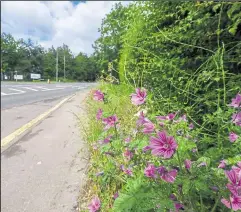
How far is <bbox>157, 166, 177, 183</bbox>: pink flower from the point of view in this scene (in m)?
1.05

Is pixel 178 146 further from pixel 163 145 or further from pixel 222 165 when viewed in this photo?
pixel 222 165

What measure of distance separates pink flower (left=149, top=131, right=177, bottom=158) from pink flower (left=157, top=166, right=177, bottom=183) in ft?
0.55

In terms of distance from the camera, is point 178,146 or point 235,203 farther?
point 178,146

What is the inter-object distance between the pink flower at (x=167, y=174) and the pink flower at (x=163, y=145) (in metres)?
0.17

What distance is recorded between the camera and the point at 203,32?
8.16ft

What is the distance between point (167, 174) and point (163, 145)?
183 mm

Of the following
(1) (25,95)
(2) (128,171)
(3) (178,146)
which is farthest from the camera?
(1) (25,95)

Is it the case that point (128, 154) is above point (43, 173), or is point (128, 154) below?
above

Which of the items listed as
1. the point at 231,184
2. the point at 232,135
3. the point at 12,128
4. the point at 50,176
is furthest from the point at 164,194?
the point at 12,128

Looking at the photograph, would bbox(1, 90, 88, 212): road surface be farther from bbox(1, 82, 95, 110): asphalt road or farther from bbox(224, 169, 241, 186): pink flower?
bbox(1, 82, 95, 110): asphalt road

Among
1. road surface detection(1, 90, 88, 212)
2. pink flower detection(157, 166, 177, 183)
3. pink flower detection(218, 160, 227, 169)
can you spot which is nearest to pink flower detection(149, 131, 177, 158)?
pink flower detection(157, 166, 177, 183)

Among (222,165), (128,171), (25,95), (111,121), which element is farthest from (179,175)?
(25,95)

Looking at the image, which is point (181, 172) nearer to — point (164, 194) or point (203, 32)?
point (164, 194)

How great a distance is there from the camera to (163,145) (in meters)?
0.96
